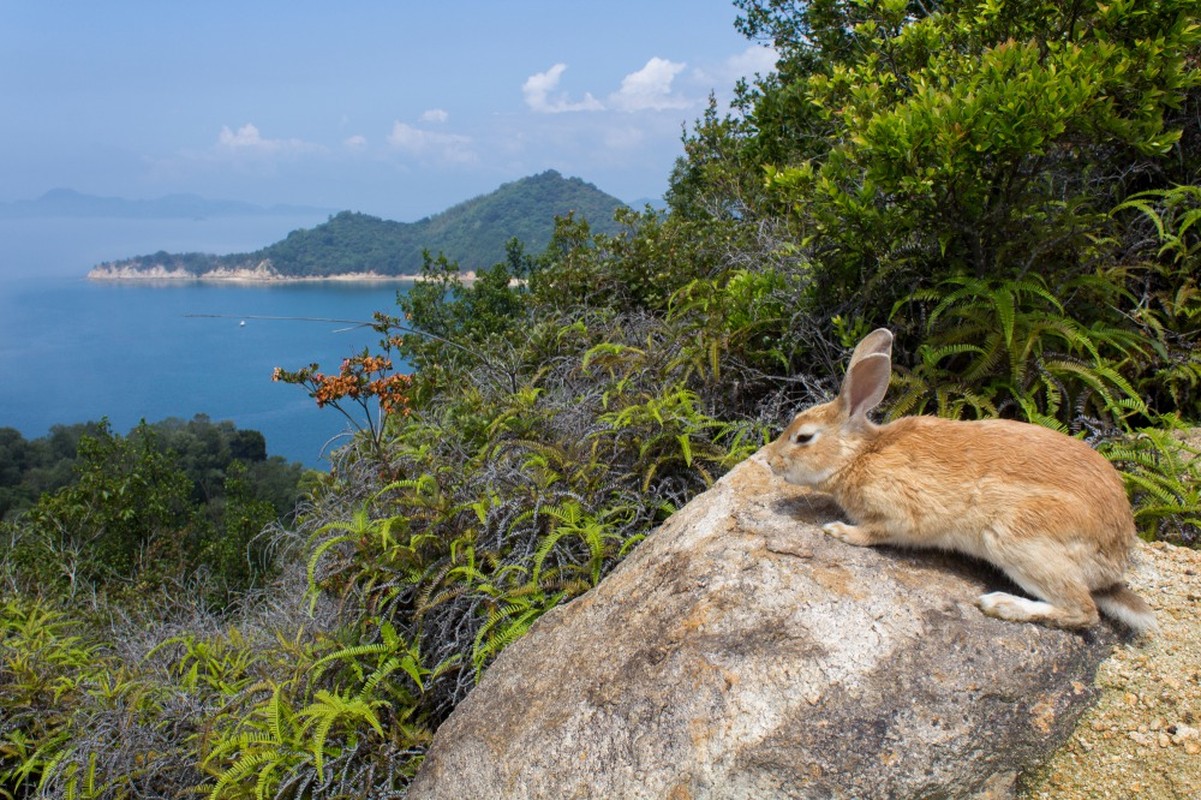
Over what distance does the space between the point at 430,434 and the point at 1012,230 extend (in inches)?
181

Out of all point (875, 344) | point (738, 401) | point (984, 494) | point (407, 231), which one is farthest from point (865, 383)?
point (407, 231)

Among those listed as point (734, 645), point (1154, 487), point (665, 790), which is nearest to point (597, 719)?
point (665, 790)

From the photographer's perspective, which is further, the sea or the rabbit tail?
the sea

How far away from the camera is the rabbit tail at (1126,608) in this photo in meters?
2.93

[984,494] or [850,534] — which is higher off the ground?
[984,494]

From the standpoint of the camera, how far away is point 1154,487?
12.9ft

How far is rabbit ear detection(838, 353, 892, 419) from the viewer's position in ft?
10.1

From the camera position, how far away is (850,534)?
3.22m

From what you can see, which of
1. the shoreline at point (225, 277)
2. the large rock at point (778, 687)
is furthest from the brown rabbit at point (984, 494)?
the shoreline at point (225, 277)

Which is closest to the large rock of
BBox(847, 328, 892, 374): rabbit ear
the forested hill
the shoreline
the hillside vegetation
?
BBox(847, 328, 892, 374): rabbit ear

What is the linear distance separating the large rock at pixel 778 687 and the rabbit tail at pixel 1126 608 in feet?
0.26

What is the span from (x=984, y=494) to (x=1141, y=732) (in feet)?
3.08

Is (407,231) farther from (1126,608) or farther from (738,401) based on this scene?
(1126,608)

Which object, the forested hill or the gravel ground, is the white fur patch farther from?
the forested hill
